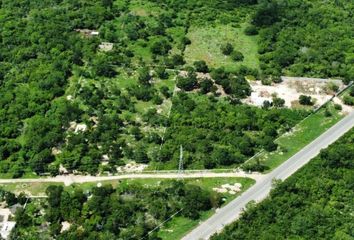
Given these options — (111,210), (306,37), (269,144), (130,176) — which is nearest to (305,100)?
(269,144)

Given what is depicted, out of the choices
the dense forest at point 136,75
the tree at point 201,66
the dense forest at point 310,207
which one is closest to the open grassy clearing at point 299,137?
the dense forest at point 136,75

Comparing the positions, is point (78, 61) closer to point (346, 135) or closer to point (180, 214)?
point (180, 214)

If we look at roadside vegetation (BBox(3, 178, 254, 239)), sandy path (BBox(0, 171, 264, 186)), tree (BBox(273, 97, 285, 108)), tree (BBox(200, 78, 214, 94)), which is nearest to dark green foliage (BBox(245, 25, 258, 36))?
tree (BBox(200, 78, 214, 94))

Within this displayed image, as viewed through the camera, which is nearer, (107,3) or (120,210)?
(120,210)

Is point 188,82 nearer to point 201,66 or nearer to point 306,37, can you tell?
point 201,66

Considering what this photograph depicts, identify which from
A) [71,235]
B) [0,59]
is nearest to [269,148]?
[71,235]
